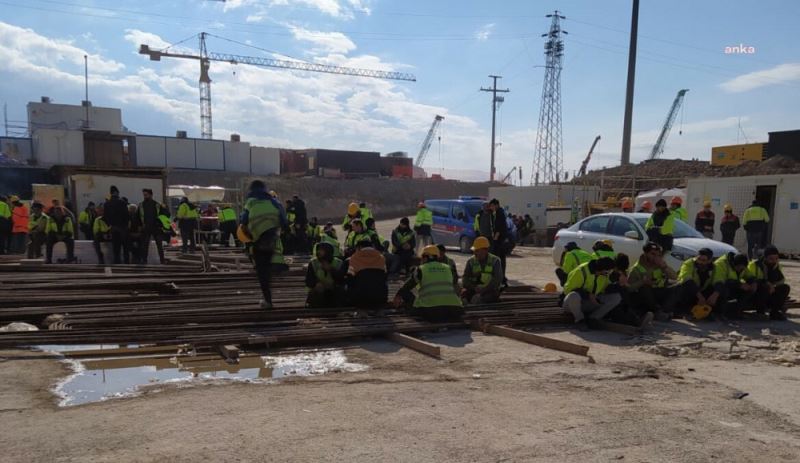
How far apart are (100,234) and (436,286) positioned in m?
8.82

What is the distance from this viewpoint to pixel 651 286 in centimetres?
789

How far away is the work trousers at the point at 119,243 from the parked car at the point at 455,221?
967 centimetres

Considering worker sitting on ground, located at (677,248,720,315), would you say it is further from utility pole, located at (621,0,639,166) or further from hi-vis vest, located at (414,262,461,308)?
utility pole, located at (621,0,639,166)

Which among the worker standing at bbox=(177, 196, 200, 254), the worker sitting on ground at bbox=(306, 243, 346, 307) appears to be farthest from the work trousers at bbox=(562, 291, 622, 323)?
the worker standing at bbox=(177, 196, 200, 254)

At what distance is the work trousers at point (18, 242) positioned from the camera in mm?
16122

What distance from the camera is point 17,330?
5.95 meters

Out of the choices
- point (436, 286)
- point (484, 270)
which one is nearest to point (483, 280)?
point (484, 270)

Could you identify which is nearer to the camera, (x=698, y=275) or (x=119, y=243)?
(x=698, y=275)

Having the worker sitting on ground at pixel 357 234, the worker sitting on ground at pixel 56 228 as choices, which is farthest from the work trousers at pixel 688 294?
the worker sitting on ground at pixel 56 228

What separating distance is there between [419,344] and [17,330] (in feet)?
13.8

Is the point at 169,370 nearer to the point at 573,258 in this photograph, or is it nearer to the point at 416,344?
the point at 416,344

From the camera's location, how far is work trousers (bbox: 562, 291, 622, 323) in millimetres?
7238

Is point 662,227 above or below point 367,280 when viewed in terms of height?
above

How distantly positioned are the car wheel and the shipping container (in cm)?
763
